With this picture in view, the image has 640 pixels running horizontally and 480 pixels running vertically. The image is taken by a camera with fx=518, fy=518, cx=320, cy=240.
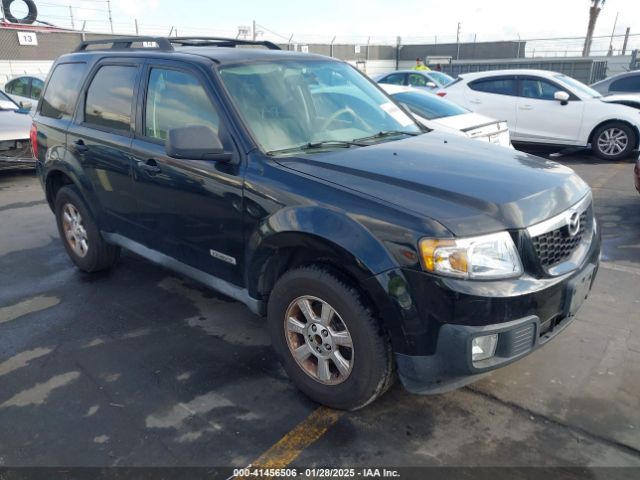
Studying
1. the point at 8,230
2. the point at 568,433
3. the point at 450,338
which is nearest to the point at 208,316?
the point at 450,338

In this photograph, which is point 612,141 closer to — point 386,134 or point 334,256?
point 386,134

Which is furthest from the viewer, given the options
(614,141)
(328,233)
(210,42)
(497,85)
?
(497,85)

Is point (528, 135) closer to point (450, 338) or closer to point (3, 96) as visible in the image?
point (450, 338)

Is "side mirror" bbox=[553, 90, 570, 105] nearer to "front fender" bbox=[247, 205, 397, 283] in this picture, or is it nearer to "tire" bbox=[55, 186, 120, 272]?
"tire" bbox=[55, 186, 120, 272]

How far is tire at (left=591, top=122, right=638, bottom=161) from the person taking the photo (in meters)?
9.22

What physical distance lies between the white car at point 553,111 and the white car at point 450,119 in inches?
96.0

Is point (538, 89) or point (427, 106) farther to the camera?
point (538, 89)

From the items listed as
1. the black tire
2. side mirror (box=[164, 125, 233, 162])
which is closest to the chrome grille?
side mirror (box=[164, 125, 233, 162])

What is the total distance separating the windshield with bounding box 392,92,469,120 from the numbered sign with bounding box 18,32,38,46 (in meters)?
19.5

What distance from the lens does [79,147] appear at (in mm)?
4227

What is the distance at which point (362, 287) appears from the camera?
2.54 meters

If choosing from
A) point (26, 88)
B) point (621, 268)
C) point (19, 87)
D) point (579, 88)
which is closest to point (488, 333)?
point (621, 268)

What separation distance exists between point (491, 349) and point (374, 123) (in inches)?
74.3

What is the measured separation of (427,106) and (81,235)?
534 centimetres
